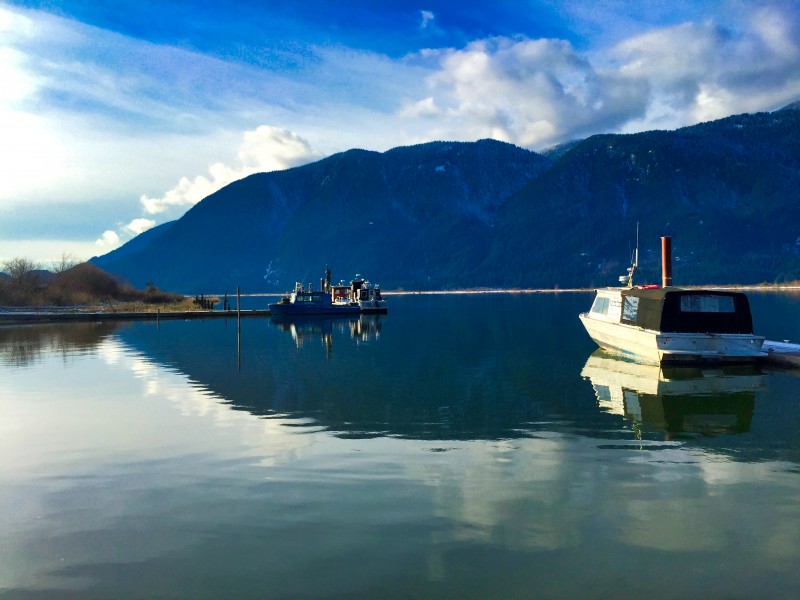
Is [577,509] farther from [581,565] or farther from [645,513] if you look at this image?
[581,565]

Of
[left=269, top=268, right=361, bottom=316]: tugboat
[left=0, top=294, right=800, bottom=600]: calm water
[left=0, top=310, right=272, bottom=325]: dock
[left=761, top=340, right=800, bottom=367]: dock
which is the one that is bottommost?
[left=0, top=294, right=800, bottom=600]: calm water

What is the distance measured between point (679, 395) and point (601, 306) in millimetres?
17962

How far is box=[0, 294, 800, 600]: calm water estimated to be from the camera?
Answer: 31.8 ft

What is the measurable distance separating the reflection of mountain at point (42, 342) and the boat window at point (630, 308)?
36520 millimetres

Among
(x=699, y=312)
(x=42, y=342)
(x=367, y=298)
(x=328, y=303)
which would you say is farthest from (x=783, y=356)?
(x=367, y=298)

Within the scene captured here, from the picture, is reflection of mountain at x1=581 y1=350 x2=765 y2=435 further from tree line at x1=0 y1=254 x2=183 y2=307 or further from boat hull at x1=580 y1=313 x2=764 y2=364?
tree line at x1=0 y1=254 x2=183 y2=307

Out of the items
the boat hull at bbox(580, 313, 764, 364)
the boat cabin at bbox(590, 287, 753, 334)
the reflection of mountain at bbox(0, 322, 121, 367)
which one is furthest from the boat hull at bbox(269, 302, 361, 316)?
the boat hull at bbox(580, 313, 764, 364)

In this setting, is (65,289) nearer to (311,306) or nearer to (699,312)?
(311,306)

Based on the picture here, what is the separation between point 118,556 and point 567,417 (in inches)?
595

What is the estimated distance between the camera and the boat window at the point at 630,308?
37.6m

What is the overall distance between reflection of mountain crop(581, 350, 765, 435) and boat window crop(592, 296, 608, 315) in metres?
6.97

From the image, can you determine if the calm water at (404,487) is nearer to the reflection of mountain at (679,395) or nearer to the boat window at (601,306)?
the reflection of mountain at (679,395)

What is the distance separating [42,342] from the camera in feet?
180

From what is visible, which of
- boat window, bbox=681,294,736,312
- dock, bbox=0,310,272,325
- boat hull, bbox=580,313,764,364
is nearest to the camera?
boat hull, bbox=580,313,764,364
